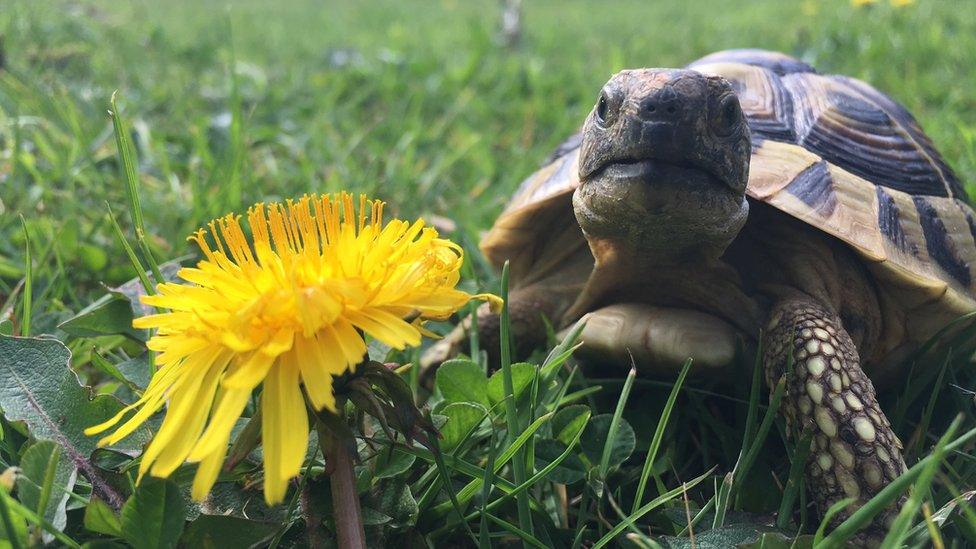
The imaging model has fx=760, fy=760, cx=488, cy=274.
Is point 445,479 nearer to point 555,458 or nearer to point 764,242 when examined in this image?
point 555,458

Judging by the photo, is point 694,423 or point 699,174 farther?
point 694,423

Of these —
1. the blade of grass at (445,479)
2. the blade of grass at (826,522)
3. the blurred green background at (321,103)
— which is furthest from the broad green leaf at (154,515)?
the blurred green background at (321,103)

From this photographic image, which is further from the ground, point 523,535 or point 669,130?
point 669,130

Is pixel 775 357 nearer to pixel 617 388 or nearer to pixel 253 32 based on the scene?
pixel 617 388

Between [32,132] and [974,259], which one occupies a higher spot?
[32,132]

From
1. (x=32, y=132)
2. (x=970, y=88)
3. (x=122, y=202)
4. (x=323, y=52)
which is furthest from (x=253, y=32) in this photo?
(x=970, y=88)

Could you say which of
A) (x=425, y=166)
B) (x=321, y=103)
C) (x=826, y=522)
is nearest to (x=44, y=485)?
(x=826, y=522)

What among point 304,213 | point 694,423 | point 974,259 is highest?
point 304,213

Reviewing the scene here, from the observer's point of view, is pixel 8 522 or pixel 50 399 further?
pixel 50 399
